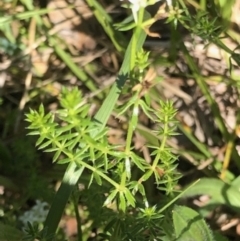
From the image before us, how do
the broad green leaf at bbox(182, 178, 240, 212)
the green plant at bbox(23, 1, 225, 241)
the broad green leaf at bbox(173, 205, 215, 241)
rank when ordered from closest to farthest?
the green plant at bbox(23, 1, 225, 241) → the broad green leaf at bbox(173, 205, 215, 241) → the broad green leaf at bbox(182, 178, 240, 212)

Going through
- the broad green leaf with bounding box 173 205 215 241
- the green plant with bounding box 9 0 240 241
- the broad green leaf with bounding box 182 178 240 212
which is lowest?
the broad green leaf with bounding box 182 178 240 212

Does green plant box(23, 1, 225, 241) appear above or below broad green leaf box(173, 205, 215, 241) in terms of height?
above

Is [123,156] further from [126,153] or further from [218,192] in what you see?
[218,192]

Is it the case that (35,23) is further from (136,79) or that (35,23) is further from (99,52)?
(136,79)

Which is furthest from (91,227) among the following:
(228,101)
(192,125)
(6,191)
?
(228,101)

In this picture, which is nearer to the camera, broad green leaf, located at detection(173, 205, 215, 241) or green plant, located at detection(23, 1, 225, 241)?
green plant, located at detection(23, 1, 225, 241)

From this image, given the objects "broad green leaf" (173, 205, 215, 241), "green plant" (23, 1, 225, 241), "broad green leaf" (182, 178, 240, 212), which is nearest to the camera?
"green plant" (23, 1, 225, 241)

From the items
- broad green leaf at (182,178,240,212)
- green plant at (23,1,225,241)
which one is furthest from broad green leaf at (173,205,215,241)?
broad green leaf at (182,178,240,212)

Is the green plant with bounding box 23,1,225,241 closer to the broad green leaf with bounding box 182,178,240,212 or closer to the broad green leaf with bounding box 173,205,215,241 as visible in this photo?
the broad green leaf with bounding box 173,205,215,241

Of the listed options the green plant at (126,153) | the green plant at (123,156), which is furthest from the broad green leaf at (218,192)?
the green plant at (123,156)
